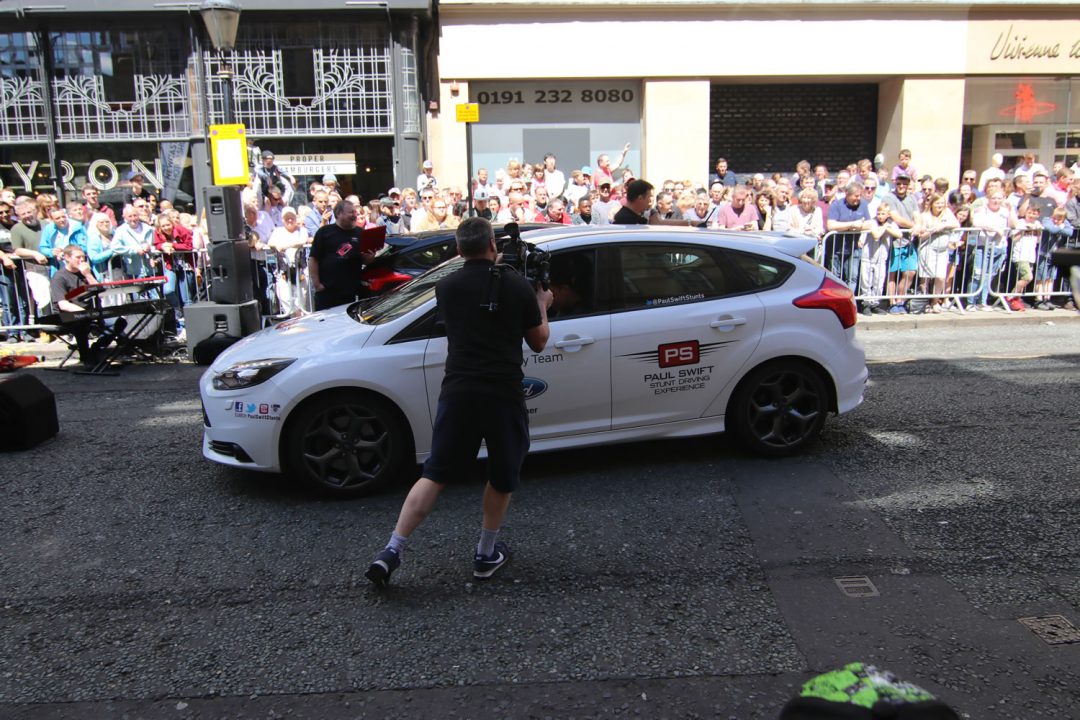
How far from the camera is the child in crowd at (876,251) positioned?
39.7 feet

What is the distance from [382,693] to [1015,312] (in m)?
11.5

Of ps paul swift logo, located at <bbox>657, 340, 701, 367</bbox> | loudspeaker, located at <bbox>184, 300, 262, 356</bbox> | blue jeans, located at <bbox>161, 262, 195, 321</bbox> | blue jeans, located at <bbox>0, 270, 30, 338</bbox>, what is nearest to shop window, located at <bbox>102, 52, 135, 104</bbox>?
blue jeans, located at <bbox>0, 270, 30, 338</bbox>

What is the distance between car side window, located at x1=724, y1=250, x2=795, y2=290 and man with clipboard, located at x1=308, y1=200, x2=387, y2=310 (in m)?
3.74

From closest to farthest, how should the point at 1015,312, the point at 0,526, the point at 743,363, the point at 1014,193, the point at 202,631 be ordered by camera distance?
the point at 202,631 < the point at 0,526 < the point at 743,363 < the point at 1015,312 < the point at 1014,193

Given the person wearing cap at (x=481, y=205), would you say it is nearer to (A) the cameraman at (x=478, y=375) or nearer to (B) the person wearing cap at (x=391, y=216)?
(B) the person wearing cap at (x=391, y=216)

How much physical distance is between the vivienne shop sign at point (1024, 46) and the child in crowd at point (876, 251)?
9.70 metres

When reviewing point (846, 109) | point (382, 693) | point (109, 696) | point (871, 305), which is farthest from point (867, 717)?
point (846, 109)

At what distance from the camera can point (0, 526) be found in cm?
511

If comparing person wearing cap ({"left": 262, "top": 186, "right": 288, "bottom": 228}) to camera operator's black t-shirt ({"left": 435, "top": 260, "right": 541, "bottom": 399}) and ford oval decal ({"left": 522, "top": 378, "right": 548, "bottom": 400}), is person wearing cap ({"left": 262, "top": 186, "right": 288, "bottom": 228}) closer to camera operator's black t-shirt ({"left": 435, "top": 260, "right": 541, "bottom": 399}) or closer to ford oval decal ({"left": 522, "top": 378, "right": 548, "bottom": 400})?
ford oval decal ({"left": 522, "top": 378, "right": 548, "bottom": 400})

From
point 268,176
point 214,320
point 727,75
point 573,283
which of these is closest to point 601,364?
point 573,283

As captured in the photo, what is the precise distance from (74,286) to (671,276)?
7.37 metres

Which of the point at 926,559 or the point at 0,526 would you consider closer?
the point at 926,559

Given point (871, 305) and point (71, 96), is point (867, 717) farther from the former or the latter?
point (71, 96)

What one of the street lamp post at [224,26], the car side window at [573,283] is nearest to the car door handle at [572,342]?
the car side window at [573,283]
